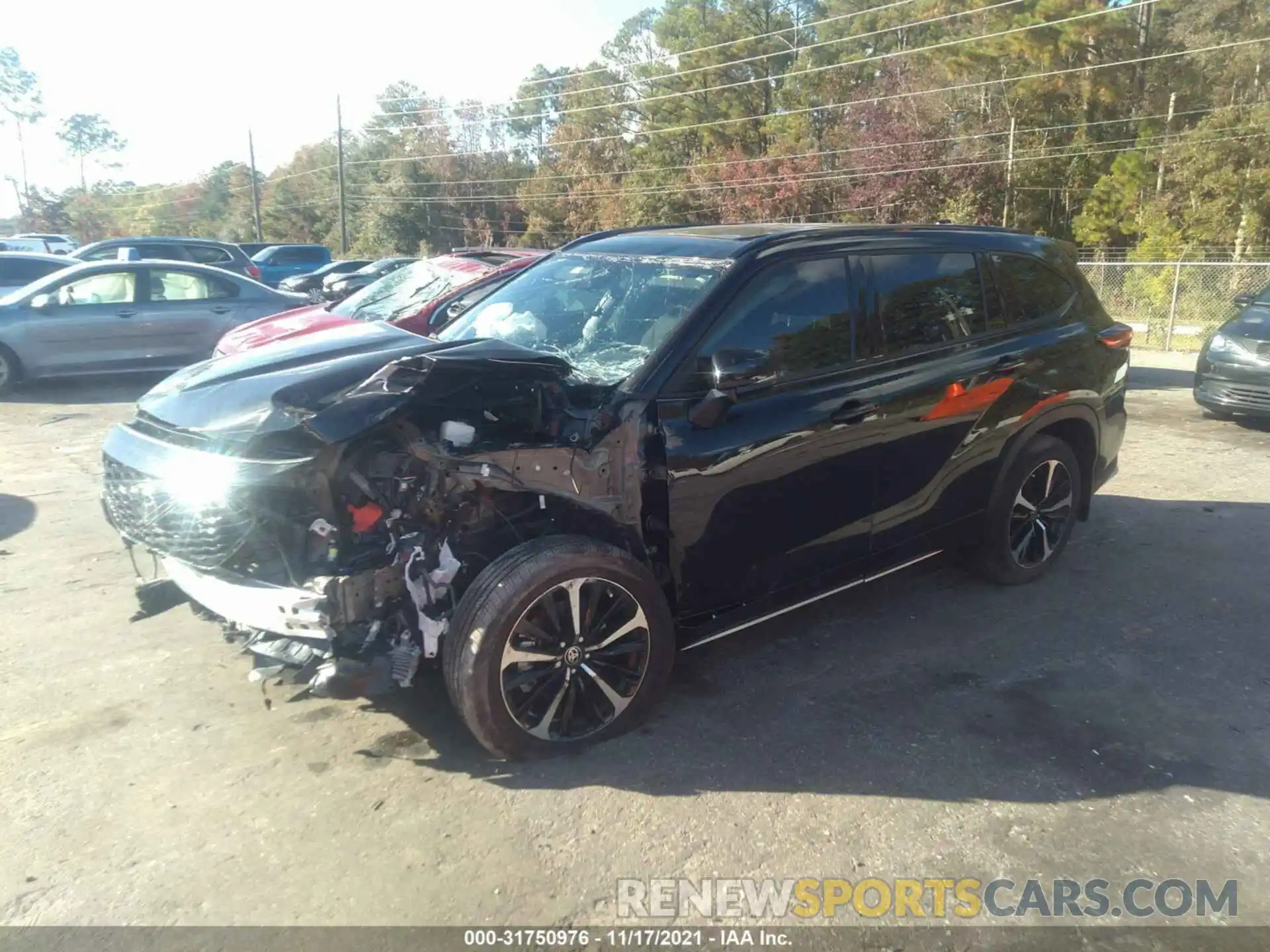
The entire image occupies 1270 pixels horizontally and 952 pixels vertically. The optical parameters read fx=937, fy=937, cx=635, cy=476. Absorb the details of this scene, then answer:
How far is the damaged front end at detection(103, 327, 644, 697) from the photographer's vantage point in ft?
10.7

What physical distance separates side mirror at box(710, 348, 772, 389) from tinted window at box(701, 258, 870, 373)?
0.04 metres

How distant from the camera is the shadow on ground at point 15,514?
6.20m

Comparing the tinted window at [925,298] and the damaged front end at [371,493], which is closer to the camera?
the damaged front end at [371,493]

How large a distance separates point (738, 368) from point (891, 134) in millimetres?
35669

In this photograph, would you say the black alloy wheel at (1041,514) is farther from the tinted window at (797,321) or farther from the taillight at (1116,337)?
the tinted window at (797,321)

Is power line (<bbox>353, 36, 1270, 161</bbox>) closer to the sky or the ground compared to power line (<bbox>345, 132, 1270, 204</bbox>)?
closer to the sky

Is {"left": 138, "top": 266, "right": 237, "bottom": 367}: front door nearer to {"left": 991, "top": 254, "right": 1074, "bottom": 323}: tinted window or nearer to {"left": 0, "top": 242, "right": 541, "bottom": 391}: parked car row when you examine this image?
{"left": 0, "top": 242, "right": 541, "bottom": 391}: parked car row

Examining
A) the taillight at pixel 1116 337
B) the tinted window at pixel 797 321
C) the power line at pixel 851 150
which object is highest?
the power line at pixel 851 150

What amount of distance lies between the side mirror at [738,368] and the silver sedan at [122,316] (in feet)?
32.0

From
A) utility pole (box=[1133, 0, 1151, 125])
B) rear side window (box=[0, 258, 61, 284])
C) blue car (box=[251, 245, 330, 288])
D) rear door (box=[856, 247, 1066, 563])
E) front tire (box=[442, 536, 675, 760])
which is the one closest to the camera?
front tire (box=[442, 536, 675, 760])

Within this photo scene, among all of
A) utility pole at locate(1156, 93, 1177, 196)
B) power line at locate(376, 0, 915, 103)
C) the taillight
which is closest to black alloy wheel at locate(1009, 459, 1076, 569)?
the taillight

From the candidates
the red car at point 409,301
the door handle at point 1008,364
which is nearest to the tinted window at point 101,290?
the red car at point 409,301

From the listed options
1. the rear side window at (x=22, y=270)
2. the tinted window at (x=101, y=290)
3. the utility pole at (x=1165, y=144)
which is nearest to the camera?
the tinted window at (x=101, y=290)

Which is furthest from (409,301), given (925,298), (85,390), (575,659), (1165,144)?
(1165,144)
